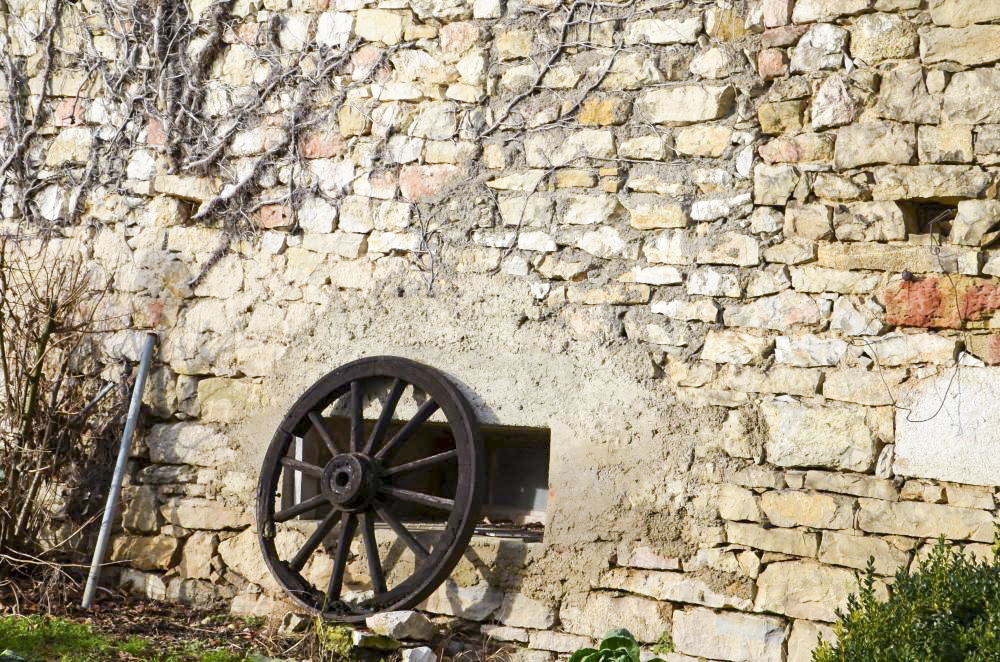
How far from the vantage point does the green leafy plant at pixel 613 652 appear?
3.43m

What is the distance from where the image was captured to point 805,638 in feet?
12.1

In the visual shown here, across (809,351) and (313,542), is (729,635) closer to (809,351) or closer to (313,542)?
(809,351)

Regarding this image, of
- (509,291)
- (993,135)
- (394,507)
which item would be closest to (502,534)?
(394,507)

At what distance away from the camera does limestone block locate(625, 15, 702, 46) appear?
4094 mm

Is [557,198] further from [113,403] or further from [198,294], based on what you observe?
[113,403]

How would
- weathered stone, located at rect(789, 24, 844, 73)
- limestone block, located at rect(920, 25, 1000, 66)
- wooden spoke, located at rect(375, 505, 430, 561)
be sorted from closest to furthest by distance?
limestone block, located at rect(920, 25, 1000, 66) < weathered stone, located at rect(789, 24, 844, 73) < wooden spoke, located at rect(375, 505, 430, 561)

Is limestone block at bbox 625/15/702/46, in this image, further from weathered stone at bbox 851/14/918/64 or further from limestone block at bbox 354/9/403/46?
limestone block at bbox 354/9/403/46

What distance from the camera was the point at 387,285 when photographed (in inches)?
178

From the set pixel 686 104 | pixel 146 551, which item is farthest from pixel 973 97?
pixel 146 551

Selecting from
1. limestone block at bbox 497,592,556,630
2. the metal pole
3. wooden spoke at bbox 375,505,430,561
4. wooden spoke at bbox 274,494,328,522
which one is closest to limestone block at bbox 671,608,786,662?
limestone block at bbox 497,592,556,630

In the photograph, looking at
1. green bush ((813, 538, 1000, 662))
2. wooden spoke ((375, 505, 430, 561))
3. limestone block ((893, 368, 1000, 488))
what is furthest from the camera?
wooden spoke ((375, 505, 430, 561))

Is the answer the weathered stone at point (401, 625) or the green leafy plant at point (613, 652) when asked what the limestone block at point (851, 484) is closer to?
the green leafy plant at point (613, 652)

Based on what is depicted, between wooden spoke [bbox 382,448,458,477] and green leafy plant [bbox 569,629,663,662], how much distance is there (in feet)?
3.19

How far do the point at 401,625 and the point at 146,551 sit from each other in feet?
4.92
